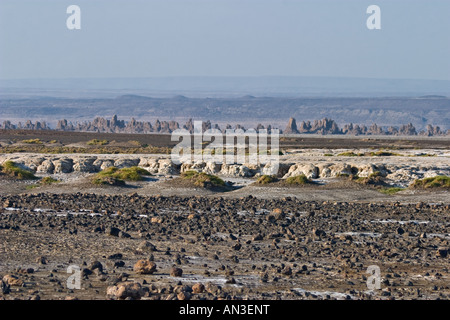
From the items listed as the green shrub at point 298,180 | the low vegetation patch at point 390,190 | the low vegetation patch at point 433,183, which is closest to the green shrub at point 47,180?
the green shrub at point 298,180

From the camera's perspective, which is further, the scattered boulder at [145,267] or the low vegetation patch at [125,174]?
the low vegetation patch at [125,174]

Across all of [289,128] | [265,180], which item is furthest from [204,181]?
[289,128]

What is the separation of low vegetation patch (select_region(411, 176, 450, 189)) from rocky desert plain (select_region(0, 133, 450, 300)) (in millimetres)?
87

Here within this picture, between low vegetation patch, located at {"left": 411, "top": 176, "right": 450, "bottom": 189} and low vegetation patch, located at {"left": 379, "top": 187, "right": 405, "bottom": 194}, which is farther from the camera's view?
low vegetation patch, located at {"left": 411, "top": 176, "right": 450, "bottom": 189}

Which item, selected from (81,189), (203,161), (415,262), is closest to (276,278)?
(415,262)

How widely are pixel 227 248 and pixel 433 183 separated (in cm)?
1500

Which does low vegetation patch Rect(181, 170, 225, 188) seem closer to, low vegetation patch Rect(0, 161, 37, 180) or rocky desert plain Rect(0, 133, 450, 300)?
rocky desert plain Rect(0, 133, 450, 300)

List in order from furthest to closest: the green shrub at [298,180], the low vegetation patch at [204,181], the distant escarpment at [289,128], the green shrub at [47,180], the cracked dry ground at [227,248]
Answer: the distant escarpment at [289,128], the green shrub at [47,180], the green shrub at [298,180], the low vegetation patch at [204,181], the cracked dry ground at [227,248]

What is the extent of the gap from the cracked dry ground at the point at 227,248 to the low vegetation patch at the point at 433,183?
13.8 ft

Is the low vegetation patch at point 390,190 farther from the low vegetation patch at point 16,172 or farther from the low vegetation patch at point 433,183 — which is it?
the low vegetation patch at point 16,172

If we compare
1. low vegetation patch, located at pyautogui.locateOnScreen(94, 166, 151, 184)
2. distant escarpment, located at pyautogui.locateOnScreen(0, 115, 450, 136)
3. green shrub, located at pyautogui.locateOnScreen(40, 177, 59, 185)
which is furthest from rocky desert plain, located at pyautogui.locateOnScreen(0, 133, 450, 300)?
distant escarpment, located at pyautogui.locateOnScreen(0, 115, 450, 136)

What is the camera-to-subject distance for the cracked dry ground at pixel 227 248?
12133 millimetres

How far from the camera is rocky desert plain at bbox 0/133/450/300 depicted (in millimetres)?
12227

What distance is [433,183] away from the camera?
28.8 metres
